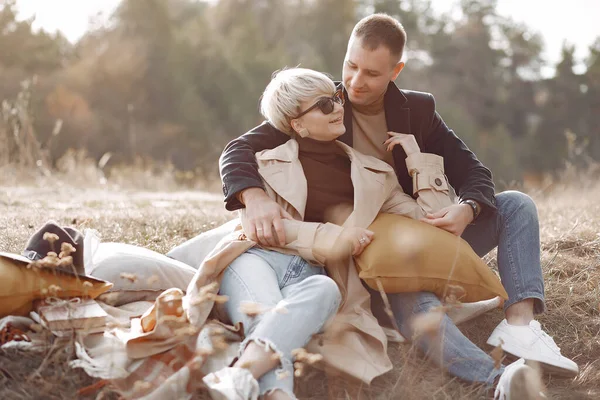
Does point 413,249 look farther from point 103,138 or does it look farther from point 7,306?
point 103,138

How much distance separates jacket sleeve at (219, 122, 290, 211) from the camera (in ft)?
9.99

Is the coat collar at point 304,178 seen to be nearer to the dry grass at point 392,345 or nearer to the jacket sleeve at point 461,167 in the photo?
the jacket sleeve at point 461,167

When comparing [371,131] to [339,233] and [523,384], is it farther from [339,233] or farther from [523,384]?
[523,384]

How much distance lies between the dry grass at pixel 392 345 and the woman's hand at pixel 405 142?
2.93 ft

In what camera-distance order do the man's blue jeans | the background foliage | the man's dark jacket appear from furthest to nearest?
the background foliage, the man's dark jacket, the man's blue jeans

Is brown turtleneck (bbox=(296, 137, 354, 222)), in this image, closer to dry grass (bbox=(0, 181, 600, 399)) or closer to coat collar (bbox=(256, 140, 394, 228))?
coat collar (bbox=(256, 140, 394, 228))

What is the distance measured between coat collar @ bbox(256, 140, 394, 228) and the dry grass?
61cm

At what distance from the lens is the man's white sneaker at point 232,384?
7.26 ft

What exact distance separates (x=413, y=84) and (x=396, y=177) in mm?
29121

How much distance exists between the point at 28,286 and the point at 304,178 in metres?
1.21

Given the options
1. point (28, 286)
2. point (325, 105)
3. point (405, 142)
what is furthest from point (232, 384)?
point (405, 142)

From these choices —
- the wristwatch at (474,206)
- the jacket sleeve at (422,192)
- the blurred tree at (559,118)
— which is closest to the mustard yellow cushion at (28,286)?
the jacket sleeve at (422,192)

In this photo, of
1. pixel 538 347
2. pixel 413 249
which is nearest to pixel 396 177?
pixel 413 249

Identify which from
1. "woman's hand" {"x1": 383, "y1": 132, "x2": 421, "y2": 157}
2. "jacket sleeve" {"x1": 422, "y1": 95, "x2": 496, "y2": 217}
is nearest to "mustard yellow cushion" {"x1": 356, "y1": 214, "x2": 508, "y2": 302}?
"jacket sleeve" {"x1": 422, "y1": 95, "x2": 496, "y2": 217}
